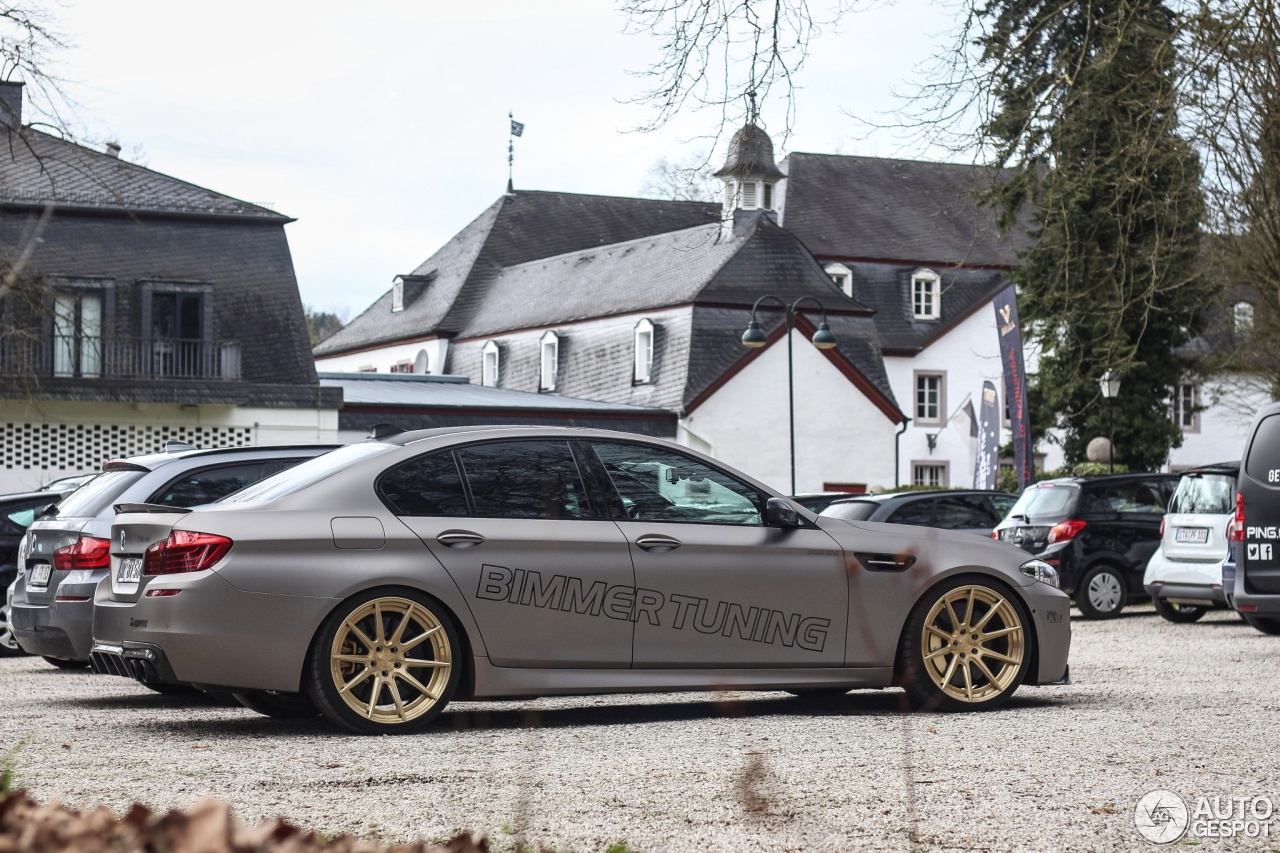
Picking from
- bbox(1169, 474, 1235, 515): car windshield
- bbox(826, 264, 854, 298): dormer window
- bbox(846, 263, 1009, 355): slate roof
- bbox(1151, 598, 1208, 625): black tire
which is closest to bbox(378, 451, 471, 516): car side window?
bbox(1169, 474, 1235, 515): car windshield

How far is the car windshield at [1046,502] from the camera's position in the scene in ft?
67.4

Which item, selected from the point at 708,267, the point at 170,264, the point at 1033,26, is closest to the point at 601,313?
the point at 708,267

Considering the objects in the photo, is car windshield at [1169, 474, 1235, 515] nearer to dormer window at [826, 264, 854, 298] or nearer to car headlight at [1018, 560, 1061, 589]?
car headlight at [1018, 560, 1061, 589]

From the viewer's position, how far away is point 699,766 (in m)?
7.15

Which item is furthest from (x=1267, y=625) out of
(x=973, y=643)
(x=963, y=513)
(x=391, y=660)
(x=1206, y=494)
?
(x=391, y=660)

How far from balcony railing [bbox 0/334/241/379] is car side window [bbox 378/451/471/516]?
103 feet

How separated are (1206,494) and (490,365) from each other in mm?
48581

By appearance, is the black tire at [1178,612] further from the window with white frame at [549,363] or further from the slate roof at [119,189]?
the window with white frame at [549,363]

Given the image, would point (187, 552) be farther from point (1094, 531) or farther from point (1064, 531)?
point (1094, 531)

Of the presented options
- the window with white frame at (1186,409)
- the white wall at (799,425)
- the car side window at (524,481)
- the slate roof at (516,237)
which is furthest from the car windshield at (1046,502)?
the slate roof at (516,237)

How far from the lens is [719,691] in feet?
31.8

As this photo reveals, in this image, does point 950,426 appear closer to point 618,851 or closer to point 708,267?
point 708,267

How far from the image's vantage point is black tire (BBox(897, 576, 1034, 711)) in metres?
9.48

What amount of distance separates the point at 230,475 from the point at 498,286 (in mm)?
60881
